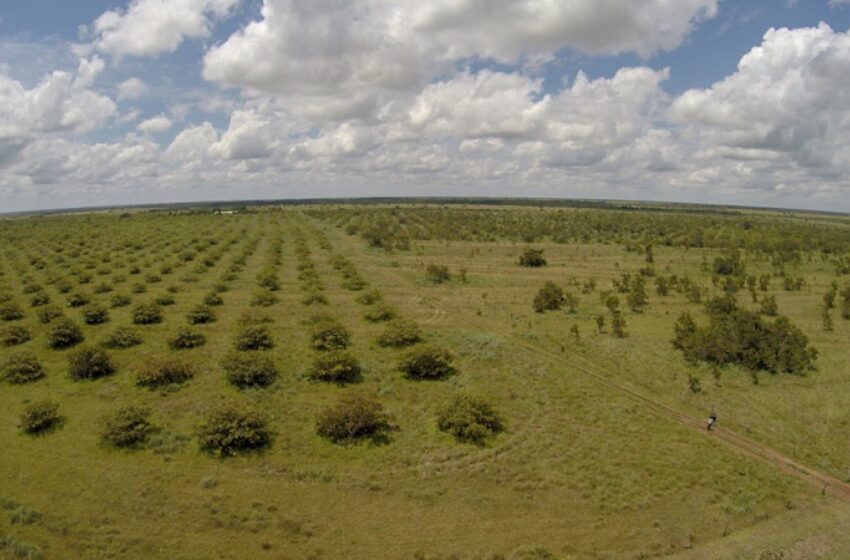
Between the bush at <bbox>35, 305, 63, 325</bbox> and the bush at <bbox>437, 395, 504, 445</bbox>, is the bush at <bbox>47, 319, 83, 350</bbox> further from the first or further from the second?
the bush at <bbox>437, 395, 504, 445</bbox>

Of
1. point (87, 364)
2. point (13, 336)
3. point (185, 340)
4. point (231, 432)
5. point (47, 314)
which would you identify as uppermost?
point (47, 314)

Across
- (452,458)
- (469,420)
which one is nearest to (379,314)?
(469,420)

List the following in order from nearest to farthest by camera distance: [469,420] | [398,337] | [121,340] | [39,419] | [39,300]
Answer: [39,419], [469,420], [121,340], [398,337], [39,300]

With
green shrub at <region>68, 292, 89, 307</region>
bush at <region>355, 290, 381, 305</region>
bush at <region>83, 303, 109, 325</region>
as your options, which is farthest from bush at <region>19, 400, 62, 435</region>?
bush at <region>355, 290, 381, 305</region>

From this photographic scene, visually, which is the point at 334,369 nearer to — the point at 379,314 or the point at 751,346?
the point at 379,314

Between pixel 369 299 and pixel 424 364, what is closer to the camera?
pixel 424 364

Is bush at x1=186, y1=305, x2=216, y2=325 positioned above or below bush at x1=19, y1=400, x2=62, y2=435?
above
